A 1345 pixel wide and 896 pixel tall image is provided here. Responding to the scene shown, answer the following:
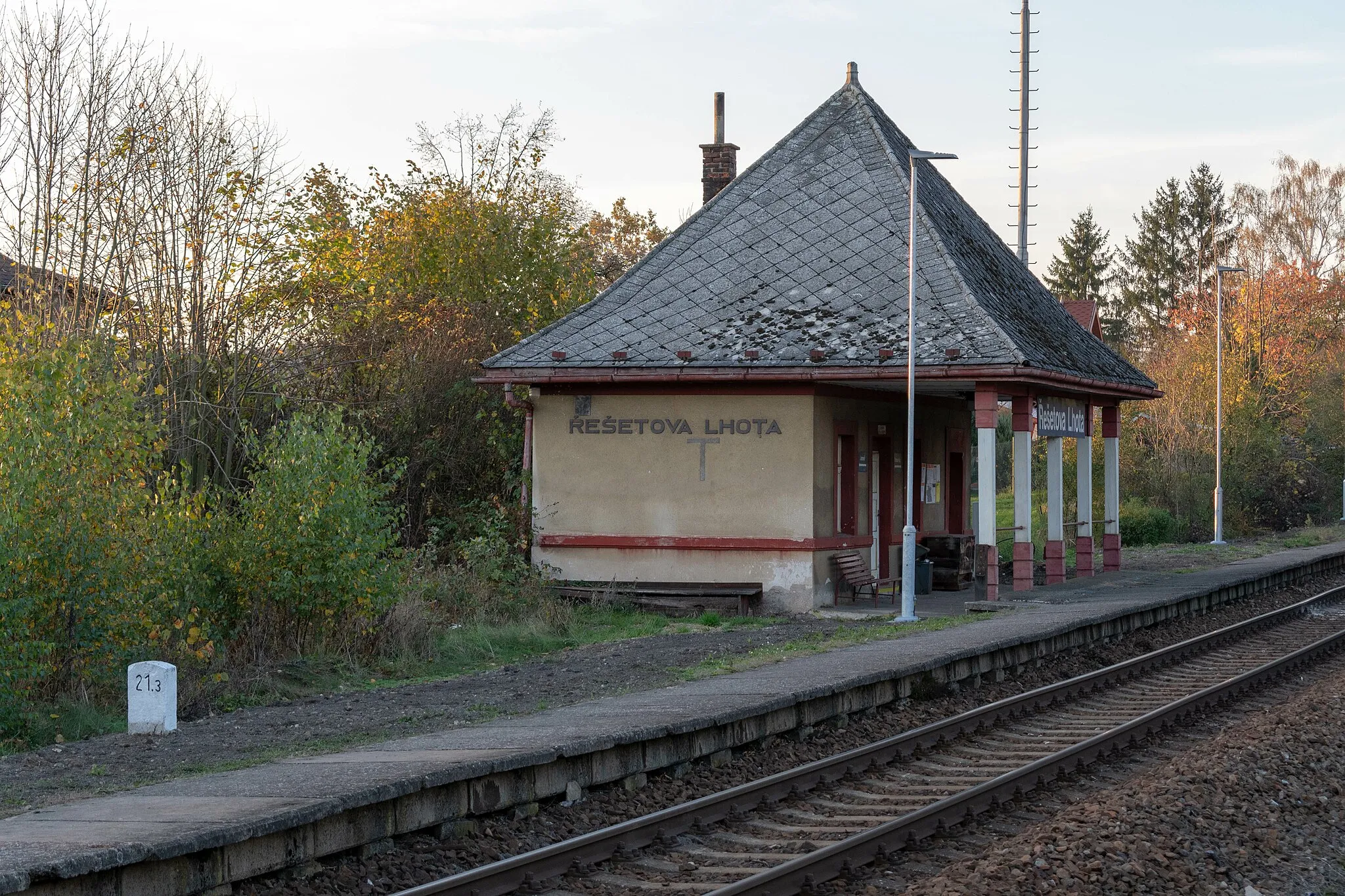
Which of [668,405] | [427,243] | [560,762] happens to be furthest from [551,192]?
[560,762]

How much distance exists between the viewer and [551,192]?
35.5 metres

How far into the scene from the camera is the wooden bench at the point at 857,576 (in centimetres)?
2158

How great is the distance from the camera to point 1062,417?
918 inches

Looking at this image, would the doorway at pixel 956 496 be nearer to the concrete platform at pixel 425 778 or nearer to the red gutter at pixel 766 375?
the red gutter at pixel 766 375

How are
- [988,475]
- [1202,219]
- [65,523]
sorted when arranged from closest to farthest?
[65,523]
[988,475]
[1202,219]

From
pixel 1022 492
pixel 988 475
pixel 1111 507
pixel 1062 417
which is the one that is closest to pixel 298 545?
pixel 988 475

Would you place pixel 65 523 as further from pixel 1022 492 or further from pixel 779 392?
pixel 1022 492

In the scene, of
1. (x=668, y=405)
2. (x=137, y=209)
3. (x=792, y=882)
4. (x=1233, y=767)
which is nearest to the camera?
(x=792, y=882)

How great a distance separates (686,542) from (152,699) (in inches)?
408

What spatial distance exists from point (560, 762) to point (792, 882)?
235cm

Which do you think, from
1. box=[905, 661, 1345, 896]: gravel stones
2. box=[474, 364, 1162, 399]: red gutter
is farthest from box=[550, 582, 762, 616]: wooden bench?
box=[905, 661, 1345, 896]: gravel stones

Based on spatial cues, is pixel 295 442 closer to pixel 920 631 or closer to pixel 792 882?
pixel 920 631

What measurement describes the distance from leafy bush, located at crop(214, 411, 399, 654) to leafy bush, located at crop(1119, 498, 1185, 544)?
2751 cm

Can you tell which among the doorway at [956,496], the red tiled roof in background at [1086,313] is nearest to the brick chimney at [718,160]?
the doorway at [956,496]
